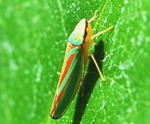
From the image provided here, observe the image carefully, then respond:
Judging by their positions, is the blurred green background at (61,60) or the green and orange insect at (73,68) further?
the green and orange insect at (73,68)

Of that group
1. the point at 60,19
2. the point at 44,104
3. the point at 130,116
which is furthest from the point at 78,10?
the point at 130,116

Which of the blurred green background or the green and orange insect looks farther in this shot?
the green and orange insect

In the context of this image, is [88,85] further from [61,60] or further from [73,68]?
[61,60]
